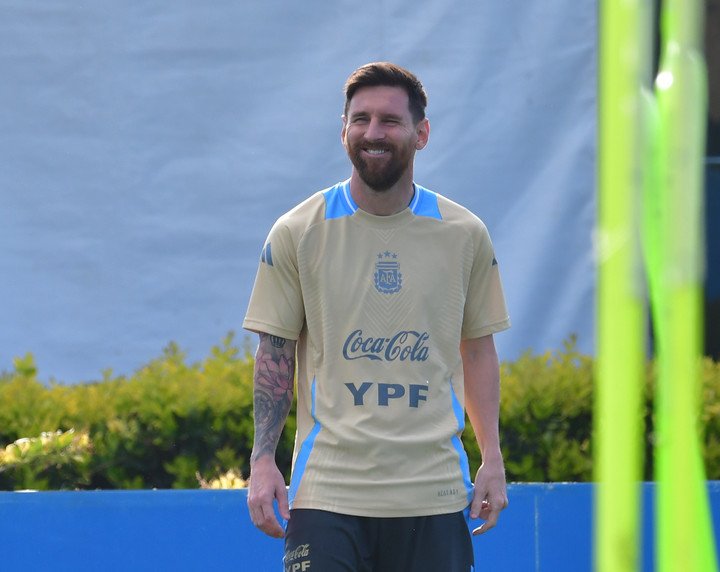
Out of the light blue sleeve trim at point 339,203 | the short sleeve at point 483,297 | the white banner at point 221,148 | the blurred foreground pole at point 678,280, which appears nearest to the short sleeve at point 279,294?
the light blue sleeve trim at point 339,203

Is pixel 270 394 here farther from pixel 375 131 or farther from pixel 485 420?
pixel 375 131

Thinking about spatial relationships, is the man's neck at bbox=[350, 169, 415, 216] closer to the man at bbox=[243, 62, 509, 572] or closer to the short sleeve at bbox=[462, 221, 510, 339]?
the man at bbox=[243, 62, 509, 572]

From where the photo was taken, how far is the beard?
11.5 ft

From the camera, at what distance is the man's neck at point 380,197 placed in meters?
3.56

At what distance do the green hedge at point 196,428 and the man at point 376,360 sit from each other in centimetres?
179

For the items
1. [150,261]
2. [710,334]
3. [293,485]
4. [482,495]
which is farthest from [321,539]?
[710,334]

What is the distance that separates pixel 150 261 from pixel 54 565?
2.11 m

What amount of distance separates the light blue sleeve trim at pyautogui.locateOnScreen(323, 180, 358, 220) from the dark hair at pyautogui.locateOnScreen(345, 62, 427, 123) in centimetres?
22

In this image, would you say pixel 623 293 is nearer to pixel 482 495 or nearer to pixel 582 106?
pixel 482 495

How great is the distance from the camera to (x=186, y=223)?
6676mm

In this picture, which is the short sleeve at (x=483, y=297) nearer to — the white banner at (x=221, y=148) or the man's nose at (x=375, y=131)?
the man's nose at (x=375, y=131)

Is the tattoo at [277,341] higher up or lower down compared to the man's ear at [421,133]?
lower down

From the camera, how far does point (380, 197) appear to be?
3566 mm

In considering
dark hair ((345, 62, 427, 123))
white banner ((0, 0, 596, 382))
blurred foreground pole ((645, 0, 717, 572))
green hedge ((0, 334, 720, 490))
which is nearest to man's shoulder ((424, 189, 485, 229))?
dark hair ((345, 62, 427, 123))
